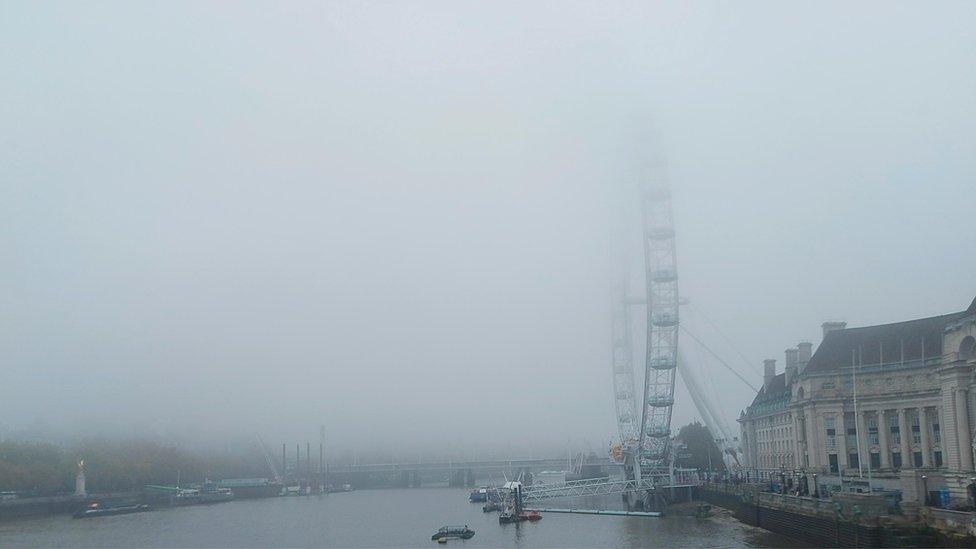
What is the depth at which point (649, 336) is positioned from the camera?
176 feet

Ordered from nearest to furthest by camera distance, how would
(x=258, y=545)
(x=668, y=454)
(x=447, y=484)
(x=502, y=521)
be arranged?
(x=258, y=545) < (x=502, y=521) < (x=668, y=454) < (x=447, y=484)

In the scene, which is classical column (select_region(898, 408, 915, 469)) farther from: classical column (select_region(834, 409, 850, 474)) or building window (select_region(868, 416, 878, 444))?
classical column (select_region(834, 409, 850, 474))

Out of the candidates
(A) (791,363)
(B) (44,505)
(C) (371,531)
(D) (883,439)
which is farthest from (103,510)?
(D) (883,439)

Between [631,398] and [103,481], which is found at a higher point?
[631,398]

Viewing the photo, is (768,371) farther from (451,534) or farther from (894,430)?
(451,534)

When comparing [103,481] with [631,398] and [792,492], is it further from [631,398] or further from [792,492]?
[792,492]

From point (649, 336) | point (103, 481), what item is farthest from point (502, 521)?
point (103, 481)

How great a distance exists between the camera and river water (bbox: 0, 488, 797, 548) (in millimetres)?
39094

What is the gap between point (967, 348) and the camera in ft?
115

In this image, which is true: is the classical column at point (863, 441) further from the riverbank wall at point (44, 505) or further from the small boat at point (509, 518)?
the riverbank wall at point (44, 505)

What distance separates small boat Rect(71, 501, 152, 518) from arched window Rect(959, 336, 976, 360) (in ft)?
174

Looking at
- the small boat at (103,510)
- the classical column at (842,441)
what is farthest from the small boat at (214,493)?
the classical column at (842,441)

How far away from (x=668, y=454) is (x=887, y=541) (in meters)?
36.1

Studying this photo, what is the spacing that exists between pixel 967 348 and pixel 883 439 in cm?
1432
